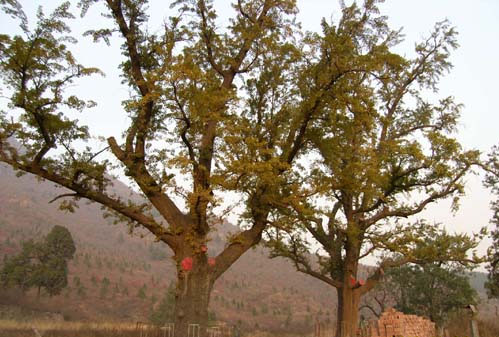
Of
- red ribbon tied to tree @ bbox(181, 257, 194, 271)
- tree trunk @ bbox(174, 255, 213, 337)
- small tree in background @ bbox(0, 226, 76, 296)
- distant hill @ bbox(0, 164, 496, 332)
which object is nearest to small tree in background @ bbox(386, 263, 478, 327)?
distant hill @ bbox(0, 164, 496, 332)

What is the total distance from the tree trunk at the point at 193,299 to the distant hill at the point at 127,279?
23643 millimetres

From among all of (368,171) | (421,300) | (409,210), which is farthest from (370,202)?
(421,300)

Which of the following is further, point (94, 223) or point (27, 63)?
point (94, 223)

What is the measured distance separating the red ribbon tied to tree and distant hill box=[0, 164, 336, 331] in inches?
932

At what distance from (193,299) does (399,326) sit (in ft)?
38.9

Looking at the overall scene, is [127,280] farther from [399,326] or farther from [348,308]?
[399,326]

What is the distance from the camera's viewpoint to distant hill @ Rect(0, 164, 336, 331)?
136 ft

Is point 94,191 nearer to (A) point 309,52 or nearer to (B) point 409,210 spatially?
(A) point 309,52

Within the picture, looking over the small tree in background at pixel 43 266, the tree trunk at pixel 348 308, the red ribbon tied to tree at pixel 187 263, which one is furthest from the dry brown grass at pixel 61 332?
the small tree in background at pixel 43 266

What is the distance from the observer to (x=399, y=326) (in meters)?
20.6

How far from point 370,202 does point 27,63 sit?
52.8 feet

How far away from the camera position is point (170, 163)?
483 inches

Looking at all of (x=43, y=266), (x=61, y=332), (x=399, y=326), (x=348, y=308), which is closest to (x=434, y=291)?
(x=399, y=326)

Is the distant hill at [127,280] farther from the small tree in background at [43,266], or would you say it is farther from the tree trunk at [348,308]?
the tree trunk at [348,308]
